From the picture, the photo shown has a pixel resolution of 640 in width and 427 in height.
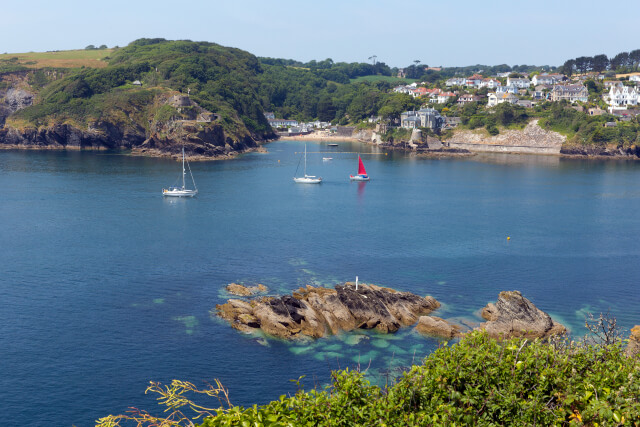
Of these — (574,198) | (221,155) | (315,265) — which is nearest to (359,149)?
(221,155)

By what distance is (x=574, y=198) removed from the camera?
9725cm

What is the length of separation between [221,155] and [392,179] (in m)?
56.7

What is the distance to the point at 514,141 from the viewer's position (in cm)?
17838

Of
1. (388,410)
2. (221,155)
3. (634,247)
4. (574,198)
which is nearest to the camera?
(388,410)

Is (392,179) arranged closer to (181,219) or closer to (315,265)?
(181,219)

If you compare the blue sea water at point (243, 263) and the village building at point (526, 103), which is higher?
the village building at point (526, 103)

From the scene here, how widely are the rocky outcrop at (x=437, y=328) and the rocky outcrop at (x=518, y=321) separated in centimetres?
196

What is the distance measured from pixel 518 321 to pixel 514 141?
486ft

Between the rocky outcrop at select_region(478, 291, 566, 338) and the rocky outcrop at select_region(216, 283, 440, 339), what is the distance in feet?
18.3

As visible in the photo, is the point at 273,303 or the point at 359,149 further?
the point at 359,149

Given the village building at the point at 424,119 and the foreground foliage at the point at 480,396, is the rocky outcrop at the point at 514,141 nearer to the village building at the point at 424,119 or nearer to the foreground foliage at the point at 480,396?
the village building at the point at 424,119

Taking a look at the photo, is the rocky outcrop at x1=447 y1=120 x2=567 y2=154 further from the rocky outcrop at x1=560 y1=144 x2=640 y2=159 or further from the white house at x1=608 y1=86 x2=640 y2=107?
the white house at x1=608 y1=86 x2=640 y2=107

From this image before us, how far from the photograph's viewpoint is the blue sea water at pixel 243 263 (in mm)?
35031

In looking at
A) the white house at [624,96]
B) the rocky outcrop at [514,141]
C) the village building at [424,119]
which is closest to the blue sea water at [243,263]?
the rocky outcrop at [514,141]
